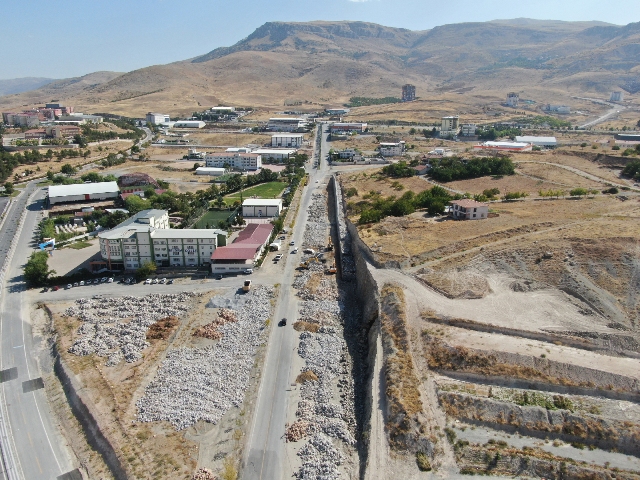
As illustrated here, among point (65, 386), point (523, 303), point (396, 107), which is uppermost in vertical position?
point (396, 107)

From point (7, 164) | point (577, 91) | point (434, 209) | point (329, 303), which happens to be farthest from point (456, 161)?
point (577, 91)

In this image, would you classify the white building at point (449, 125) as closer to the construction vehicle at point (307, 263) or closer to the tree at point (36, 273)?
the construction vehicle at point (307, 263)

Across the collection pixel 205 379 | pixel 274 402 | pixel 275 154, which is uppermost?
pixel 275 154

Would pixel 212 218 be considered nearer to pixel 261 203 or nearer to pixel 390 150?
pixel 261 203

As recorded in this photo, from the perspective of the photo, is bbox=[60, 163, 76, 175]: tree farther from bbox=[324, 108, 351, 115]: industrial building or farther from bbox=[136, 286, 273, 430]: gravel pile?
bbox=[324, 108, 351, 115]: industrial building

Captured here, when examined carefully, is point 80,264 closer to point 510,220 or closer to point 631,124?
point 510,220

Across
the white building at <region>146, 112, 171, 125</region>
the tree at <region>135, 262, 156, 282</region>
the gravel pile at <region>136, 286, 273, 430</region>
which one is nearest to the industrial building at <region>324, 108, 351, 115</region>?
the white building at <region>146, 112, 171, 125</region>

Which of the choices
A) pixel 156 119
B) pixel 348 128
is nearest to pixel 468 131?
pixel 348 128

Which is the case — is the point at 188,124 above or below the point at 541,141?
above
